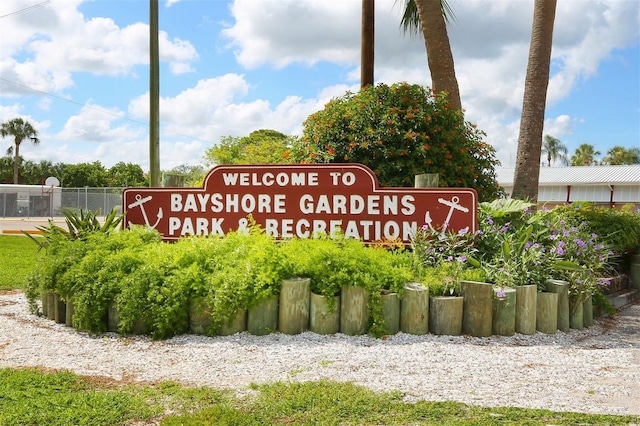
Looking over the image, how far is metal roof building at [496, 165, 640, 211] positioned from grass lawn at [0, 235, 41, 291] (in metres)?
29.6

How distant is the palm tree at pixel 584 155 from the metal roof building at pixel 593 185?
3244 centimetres

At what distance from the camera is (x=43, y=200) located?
4044 centimetres

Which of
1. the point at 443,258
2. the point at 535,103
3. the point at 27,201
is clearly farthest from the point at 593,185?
the point at 443,258

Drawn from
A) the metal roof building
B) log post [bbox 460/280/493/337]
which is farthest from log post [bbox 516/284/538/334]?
the metal roof building

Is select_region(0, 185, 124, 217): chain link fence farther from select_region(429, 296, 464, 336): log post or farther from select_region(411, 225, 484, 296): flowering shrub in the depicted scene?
select_region(429, 296, 464, 336): log post

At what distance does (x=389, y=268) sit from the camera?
6.57 metres

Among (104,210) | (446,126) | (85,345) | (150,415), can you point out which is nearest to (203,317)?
(85,345)

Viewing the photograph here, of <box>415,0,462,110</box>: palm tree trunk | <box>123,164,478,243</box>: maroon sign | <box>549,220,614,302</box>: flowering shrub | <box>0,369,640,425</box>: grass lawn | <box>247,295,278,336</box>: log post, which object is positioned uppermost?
<box>415,0,462,110</box>: palm tree trunk

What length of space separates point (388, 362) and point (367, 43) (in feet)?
36.0

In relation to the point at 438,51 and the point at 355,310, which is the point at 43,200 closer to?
the point at 438,51

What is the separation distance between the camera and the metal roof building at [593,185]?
38.0m

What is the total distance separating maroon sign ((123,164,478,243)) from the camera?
24.7 ft

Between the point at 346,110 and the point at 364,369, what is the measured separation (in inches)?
207

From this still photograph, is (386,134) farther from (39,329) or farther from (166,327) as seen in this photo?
(39,329)
